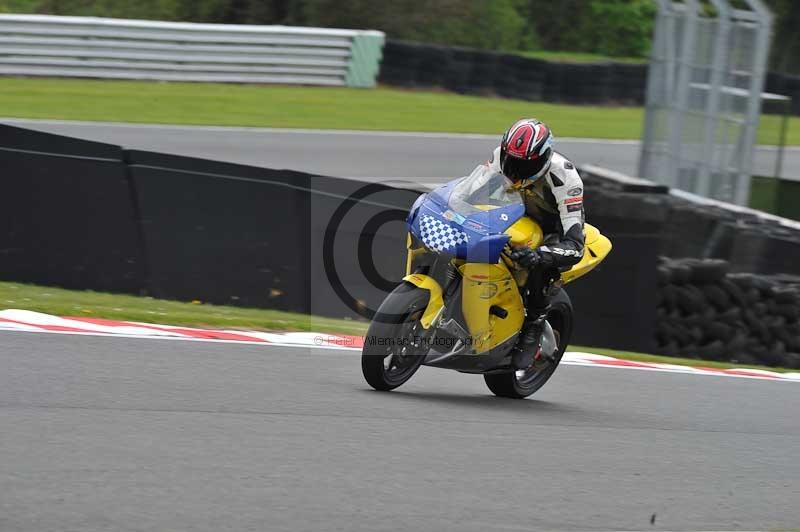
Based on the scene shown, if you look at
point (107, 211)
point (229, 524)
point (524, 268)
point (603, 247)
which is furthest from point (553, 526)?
point (107, 211)

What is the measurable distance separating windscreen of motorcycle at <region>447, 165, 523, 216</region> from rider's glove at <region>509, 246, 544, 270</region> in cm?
27

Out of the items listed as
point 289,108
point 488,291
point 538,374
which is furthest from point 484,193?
point 289,108

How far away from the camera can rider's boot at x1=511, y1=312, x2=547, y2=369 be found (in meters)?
7.26

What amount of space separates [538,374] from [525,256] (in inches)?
50.4

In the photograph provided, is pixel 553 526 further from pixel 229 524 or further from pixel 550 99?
pixel 550 99

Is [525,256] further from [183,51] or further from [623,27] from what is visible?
[623,27]

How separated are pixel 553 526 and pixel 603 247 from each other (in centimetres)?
310

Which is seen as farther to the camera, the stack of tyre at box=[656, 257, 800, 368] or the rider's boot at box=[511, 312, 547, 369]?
the stack of tyre at box=[656, 257, 800, 368]

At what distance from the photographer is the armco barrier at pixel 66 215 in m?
9.65

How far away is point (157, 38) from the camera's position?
68.6 feet

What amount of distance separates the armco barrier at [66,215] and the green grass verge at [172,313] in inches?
7.1

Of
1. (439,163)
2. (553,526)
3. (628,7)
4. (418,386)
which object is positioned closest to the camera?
(553,526)

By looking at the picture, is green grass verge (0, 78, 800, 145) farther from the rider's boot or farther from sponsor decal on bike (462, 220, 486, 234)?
sponsor decal on bike (462, 220, 486, 234)

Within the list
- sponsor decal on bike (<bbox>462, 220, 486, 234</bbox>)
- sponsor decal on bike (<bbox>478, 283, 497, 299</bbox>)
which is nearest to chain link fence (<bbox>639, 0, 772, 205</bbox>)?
sponsor decal on bike (<bbox>478, 283, 497, 299</bbox>)
